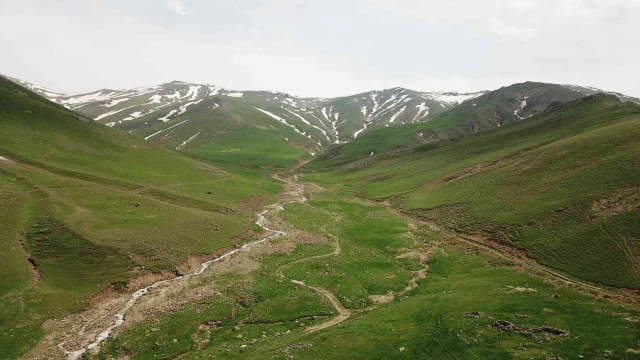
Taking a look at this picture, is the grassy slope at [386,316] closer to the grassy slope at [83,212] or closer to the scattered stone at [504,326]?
the scattered stone at [504,326]

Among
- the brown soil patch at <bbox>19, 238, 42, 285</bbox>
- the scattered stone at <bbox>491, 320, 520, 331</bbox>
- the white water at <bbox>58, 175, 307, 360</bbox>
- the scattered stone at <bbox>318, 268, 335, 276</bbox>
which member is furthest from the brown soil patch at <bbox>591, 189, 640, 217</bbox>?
the brown soil patch at <bbox>19, 238, 42, 285</bbox>

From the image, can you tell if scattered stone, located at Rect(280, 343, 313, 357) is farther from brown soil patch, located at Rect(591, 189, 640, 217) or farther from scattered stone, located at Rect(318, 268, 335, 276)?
brown soil patch, located at Rect(591, 189, 640, 217)

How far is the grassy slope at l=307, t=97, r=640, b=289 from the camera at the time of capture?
1965 inches

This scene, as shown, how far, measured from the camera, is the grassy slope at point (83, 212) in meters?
40.7

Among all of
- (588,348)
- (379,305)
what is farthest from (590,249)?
(379,305)

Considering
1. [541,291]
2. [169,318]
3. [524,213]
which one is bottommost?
[169,318]

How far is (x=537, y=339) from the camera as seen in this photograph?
30.5m

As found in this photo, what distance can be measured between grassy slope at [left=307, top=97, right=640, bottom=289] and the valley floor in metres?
6.70

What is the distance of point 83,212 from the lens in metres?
59.6

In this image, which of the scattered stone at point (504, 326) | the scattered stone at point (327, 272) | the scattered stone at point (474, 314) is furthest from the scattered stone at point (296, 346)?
the scattered stone at point (327, 272)

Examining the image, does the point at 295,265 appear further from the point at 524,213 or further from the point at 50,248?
the point at 524,213

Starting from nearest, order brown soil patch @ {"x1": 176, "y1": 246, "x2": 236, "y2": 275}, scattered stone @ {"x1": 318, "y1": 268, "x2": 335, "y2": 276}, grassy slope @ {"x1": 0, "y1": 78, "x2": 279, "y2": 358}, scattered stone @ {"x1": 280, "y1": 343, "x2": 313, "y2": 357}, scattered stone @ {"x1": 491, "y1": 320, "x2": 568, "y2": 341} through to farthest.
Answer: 1. scattered stone @ {"x1": 280, "y1": 343, "x2": 313, "y2": 357}
2. scattered stone @ {"x1": 491, "y1": 320, "x2": 568, "y2": 341}
3. grassy slope @ {"x1": 0, "y1": 78, "x2": 279, "y2": 358}
4. scattered stone @ {"x1": 318, "y1": 268, "x2": 335, "y2": 276}
5. brown soil patch @ {"x1": 176, "y1": 246, "x2": 236, "y2": 275}

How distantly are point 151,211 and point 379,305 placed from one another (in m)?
48.7

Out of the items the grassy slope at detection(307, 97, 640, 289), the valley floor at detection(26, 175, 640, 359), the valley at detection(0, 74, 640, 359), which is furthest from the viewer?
the grassy slope at detection(307, 97, 640, 289)
